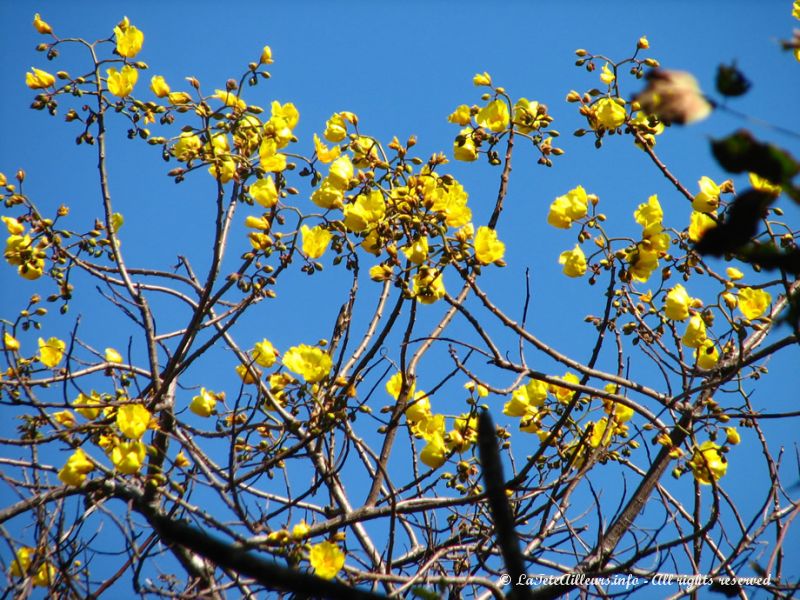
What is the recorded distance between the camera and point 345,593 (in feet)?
2.10

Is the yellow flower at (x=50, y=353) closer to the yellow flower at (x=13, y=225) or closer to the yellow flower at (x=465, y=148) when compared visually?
the yellow flower at (x=13, y=225)

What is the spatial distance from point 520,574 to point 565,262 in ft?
7.92

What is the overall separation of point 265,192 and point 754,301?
2.09 m

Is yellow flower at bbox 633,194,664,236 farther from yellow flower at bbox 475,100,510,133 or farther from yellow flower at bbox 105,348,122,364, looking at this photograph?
yellow flower at bbox 105,348,122,364

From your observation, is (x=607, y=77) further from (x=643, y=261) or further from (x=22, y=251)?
(x=22, y=251)

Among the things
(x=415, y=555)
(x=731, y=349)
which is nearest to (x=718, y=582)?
(x=731, y=349)

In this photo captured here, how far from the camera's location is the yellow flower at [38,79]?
11.0 ft

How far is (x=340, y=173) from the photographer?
302 cm

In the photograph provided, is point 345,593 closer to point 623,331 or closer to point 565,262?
point 565,262

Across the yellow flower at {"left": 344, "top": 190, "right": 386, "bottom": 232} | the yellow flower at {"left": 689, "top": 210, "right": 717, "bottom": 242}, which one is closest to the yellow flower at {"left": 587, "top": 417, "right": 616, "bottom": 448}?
the yellow flower at {"left": 689, "top": 210, "right": 717, "bottom": 242}

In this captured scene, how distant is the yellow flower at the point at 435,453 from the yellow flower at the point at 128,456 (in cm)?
113

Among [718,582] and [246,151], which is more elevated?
[246,151]

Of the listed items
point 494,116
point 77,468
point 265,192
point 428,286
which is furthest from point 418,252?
point 77,468

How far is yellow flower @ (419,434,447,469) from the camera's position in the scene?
10.1 feet
